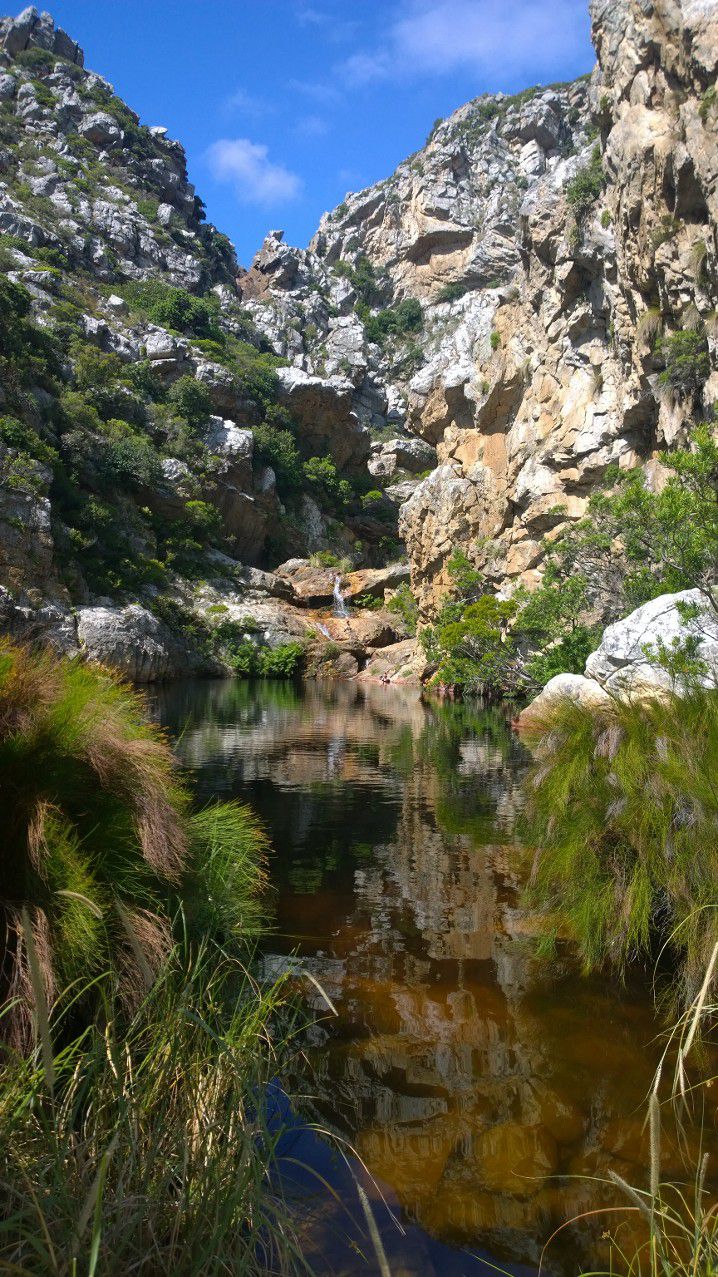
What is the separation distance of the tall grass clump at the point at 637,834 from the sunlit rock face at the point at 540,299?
1967cm

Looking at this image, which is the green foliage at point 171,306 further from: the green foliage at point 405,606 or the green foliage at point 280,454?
the green foliage at point 405,606

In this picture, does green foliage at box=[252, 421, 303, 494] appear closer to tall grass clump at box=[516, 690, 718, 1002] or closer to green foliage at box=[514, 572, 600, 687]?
green foliage at box=[514, 572, 600, 687]

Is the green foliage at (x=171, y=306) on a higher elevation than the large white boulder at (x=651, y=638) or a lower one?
higher

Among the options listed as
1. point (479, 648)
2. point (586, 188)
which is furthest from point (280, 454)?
point (479, 648)

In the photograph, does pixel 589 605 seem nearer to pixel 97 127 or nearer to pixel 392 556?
pixel 392 556

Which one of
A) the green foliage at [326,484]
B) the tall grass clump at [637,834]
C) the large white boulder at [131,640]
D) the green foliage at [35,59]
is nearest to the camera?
the tall grass clump at [637,834]

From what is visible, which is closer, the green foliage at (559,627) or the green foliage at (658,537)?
the green foliage at (658,537)

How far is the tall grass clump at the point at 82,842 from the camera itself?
2.97 meters

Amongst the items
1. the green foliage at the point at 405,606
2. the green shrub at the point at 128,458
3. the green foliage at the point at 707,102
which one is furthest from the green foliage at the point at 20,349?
the green foliage at the point at 707,102

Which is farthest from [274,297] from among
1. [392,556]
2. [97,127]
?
[392,556]

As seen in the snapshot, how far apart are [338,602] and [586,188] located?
29.2 metres

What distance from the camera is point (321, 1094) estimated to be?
3488mm

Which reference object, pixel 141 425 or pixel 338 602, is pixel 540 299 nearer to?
pixel 338 602

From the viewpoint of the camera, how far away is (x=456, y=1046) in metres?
4.00
